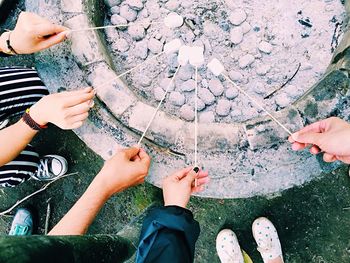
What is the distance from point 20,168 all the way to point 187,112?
96 centimetres

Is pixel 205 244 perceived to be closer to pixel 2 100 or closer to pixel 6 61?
pixel 2 100

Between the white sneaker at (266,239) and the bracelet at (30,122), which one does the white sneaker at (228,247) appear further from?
the bracelet at (30,122)

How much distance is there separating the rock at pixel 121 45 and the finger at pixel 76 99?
0.69 meters

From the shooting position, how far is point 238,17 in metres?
2.59

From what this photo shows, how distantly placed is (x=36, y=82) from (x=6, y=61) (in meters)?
0.58

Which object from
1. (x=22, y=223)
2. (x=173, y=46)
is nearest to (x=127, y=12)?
(x=173, y=46)

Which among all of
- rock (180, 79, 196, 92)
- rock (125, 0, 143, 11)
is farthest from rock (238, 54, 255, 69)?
rock (125, 0, 143, 11)

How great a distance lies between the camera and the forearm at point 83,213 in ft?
6.88

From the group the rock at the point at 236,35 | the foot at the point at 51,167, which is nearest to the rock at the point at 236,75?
the rock at the point at 236,35

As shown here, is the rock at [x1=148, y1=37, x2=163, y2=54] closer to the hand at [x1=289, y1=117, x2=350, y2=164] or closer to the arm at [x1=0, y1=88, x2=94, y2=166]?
the arm at [x1=0, y1=88, x2=94, y2=166]

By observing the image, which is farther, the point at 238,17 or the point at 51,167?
the point at 51,167

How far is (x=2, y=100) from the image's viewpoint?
246 cm

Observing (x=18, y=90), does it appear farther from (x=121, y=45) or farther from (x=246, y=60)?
(x=246, y=60)

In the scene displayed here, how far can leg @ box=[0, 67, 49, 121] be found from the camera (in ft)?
8.11
